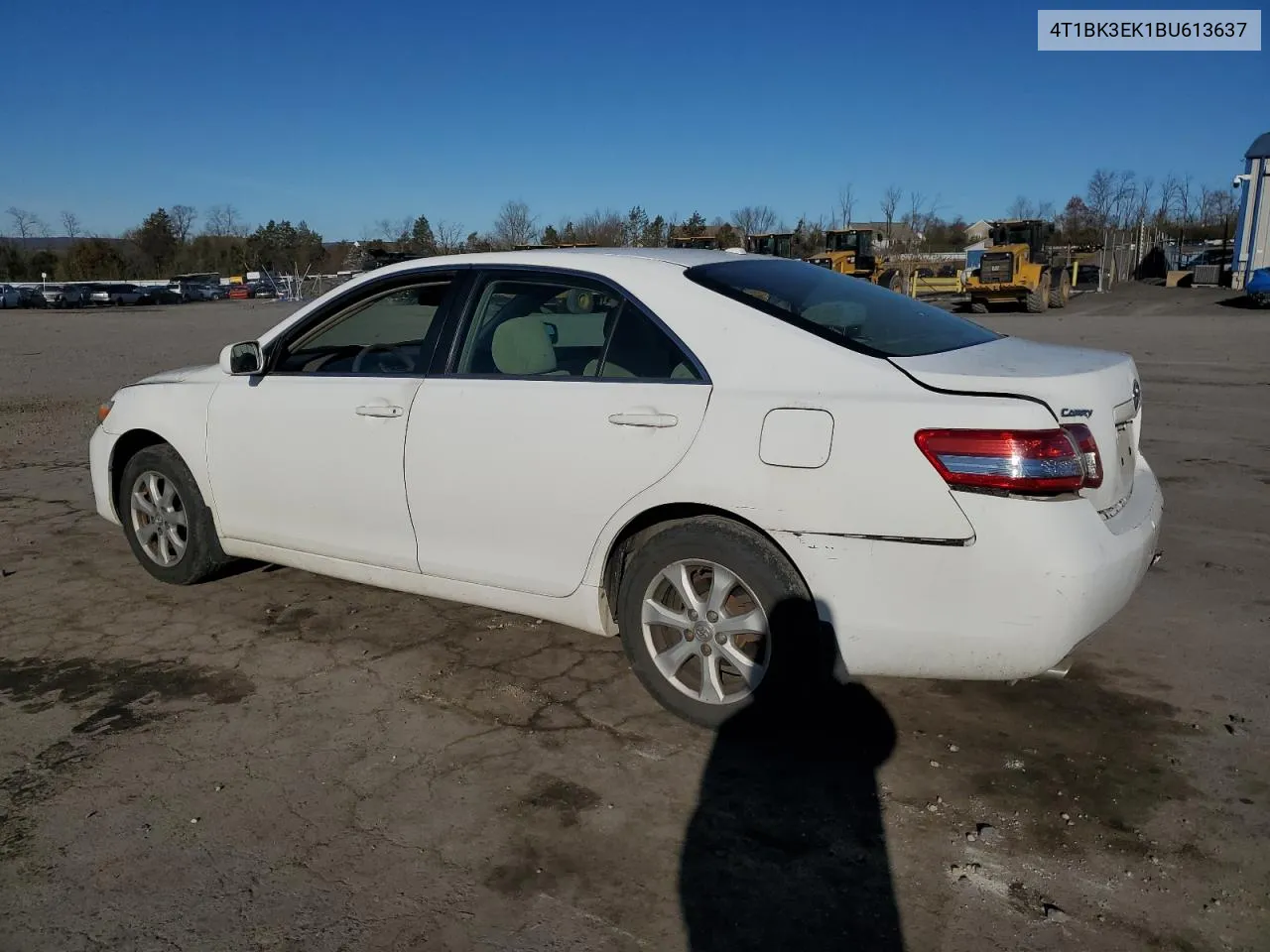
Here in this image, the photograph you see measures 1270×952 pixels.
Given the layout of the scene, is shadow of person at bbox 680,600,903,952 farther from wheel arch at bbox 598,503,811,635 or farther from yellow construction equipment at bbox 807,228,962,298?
yellow construction equipment at bbox 807,228,962,298

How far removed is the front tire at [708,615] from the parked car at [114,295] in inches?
2489

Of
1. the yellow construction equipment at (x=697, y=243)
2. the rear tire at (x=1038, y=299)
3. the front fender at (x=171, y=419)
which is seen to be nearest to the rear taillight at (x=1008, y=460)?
the yellow construction equipment at (x=697, y=243)

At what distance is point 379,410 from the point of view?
4.04 meters

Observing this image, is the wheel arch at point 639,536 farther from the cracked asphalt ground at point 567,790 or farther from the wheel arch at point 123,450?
the wheel arch at point 123,450

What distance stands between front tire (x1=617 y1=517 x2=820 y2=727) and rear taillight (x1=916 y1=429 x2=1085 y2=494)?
61 cm

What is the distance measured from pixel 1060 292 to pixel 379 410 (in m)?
Answer: 35.3

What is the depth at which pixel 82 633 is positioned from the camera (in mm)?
4531

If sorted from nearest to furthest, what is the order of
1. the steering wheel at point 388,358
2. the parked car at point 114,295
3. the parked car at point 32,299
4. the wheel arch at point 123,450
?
1. the steering wheel at point 388,358
2. the wheel arch at point 123,450
3. the parked car at point 114,295
4. the parked car at point 32,299

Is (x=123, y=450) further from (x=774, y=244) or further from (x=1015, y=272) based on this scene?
(x=774, y=244)

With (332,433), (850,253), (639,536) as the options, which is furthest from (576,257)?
(850,253)

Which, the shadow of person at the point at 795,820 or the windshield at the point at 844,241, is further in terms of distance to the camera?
the windshield at the point at 844,241

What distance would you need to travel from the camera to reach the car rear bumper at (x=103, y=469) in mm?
5125

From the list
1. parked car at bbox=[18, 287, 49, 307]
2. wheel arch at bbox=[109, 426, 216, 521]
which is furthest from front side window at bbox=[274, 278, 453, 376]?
parked car at bbox=[18, 287, 49, 307]

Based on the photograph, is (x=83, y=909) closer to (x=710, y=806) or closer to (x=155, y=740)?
(x=155, y=740)
